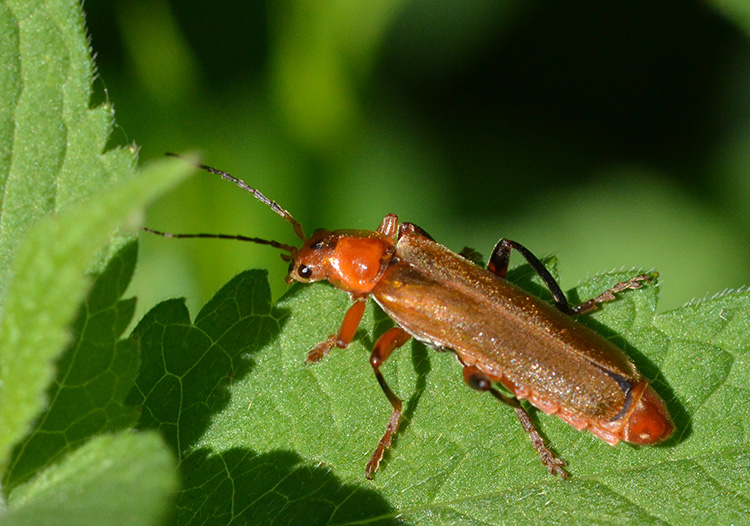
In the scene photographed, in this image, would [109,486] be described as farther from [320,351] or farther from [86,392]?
[320,351]

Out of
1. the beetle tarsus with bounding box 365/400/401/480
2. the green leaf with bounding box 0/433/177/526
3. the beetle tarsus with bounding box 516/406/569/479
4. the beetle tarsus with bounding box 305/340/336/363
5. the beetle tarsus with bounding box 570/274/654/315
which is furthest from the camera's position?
the beetle tarsus with bounding box 570/274/654/315

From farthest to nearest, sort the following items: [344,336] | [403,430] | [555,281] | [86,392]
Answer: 1. [555,281]
2. [344,336]
3. [403,430]
4. [86,392]

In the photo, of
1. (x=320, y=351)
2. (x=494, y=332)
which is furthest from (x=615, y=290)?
(x=320, y=351)

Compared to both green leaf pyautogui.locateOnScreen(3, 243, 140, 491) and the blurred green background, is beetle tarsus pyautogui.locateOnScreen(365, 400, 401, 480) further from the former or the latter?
the blurred green background

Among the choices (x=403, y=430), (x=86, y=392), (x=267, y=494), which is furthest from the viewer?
(x=403, y=430)

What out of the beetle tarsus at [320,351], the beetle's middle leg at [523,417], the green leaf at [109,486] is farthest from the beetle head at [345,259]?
the green leaf at [109,486]

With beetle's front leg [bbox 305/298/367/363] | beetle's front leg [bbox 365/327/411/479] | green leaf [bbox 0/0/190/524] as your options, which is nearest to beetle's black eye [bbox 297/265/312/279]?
beetle's front leg [bbox 305/298/367/363]

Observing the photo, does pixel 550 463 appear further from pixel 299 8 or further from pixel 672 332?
Answer: pixel 299 8
